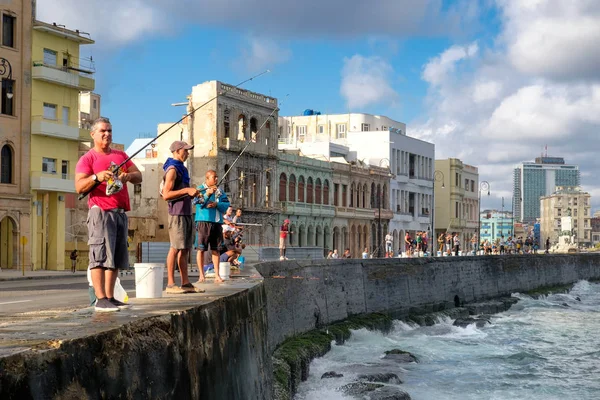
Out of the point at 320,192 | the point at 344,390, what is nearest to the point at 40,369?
the point at 344,390

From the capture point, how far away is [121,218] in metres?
9.20

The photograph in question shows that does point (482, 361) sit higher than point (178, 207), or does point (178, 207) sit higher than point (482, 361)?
point (178, 207)

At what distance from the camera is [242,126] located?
210 feet

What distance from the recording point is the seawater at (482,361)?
22.8 meters

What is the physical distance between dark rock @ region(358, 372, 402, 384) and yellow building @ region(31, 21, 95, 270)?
29342 mm

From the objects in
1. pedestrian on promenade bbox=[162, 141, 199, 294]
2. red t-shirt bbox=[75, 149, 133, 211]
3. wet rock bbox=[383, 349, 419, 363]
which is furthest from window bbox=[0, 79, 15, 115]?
red t-shirt bbox=[75, 149, 133, 211]

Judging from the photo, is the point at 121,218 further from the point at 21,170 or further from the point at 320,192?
the point at 320,192

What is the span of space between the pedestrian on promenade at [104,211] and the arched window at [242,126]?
5443 centimetres

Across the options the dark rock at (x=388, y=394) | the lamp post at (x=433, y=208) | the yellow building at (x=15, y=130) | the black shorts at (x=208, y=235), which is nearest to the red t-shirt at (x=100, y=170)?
the black shorts at (x=208, y=235)

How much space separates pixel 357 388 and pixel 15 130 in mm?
31306

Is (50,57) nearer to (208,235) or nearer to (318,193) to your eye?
(318,193)

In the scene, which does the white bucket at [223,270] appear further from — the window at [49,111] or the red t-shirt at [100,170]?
the window at [49,111]

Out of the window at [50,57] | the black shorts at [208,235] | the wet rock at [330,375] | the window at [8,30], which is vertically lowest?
the wet rock at [330,375]

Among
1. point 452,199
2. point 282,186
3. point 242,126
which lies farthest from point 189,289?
point 452,199
